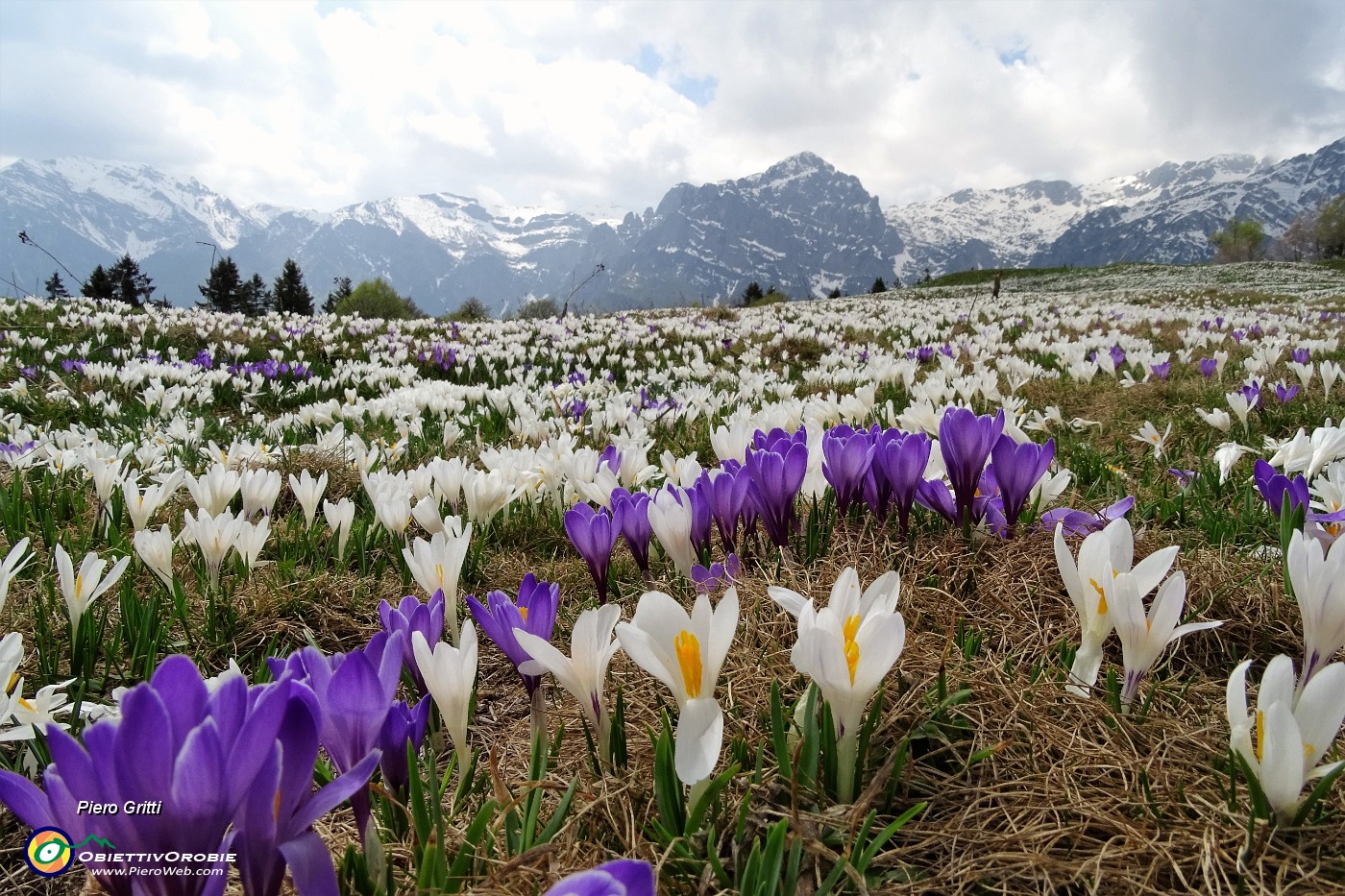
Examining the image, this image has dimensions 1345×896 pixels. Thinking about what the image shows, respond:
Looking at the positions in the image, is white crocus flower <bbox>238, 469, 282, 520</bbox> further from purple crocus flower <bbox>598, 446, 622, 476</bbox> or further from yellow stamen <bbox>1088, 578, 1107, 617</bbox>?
yellow stamen <bbox>1088, 578, 1107, 617</bbox>

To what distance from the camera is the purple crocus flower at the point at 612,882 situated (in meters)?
0.62

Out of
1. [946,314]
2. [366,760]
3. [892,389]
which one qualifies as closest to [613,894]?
[366,760]

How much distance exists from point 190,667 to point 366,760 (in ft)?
0.67

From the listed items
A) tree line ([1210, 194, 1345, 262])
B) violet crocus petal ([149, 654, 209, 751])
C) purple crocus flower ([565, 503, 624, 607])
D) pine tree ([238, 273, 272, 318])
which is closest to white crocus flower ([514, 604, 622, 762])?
violet crocus petal ([149, 654, 209, 751])

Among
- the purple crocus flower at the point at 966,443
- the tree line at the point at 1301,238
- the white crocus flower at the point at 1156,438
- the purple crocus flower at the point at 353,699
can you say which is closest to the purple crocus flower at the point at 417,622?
the purple crocus flower at the point at 353,699

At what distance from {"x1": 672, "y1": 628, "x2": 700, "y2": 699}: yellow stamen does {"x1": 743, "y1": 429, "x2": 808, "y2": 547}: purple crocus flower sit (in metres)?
0.94

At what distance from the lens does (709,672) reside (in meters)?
1.05

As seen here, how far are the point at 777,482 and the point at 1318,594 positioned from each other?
3.71 ft

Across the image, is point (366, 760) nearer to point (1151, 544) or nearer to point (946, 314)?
point (1151, 544)

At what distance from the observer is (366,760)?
729 millimetres

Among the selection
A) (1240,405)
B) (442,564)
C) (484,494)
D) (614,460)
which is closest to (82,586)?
(442,564)

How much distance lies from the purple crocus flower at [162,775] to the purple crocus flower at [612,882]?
1.04ft

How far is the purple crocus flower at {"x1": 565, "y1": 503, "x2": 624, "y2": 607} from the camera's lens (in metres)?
1.81

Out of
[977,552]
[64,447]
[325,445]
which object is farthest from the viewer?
[325,445]
